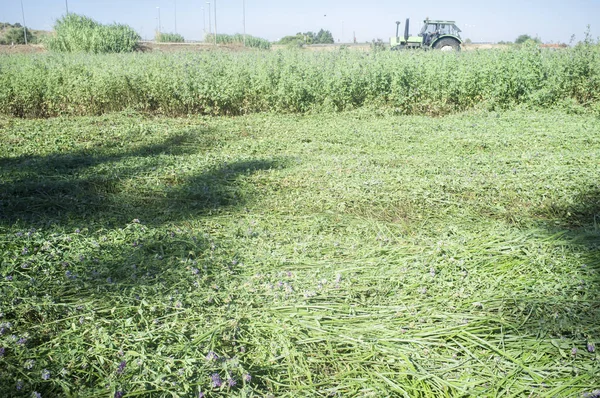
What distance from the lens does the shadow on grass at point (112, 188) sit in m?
3.54

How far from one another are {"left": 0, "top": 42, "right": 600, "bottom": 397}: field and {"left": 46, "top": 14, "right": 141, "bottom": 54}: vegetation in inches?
569

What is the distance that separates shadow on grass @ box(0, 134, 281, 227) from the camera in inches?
139

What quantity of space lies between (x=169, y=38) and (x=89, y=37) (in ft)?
39.1

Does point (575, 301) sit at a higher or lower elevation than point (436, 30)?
lower

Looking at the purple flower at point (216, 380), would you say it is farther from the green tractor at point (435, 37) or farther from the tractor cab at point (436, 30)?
the tractor cab at point (436, 30)

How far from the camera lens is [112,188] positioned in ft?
13.9

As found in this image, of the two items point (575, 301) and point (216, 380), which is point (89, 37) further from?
point (575, 301)

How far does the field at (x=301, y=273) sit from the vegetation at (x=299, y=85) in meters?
3.82

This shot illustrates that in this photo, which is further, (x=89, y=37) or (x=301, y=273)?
(x=89, y=37)

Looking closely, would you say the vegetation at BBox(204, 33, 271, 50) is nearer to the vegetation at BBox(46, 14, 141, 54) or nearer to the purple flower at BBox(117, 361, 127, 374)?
the vegetation at BBox(46, 14, 141, 54)

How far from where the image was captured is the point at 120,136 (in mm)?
6672

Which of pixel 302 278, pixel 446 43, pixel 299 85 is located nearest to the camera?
pixel 302 278

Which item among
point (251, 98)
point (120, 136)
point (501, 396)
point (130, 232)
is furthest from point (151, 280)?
point (251, 98)


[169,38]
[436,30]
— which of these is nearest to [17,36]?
[169,38]
